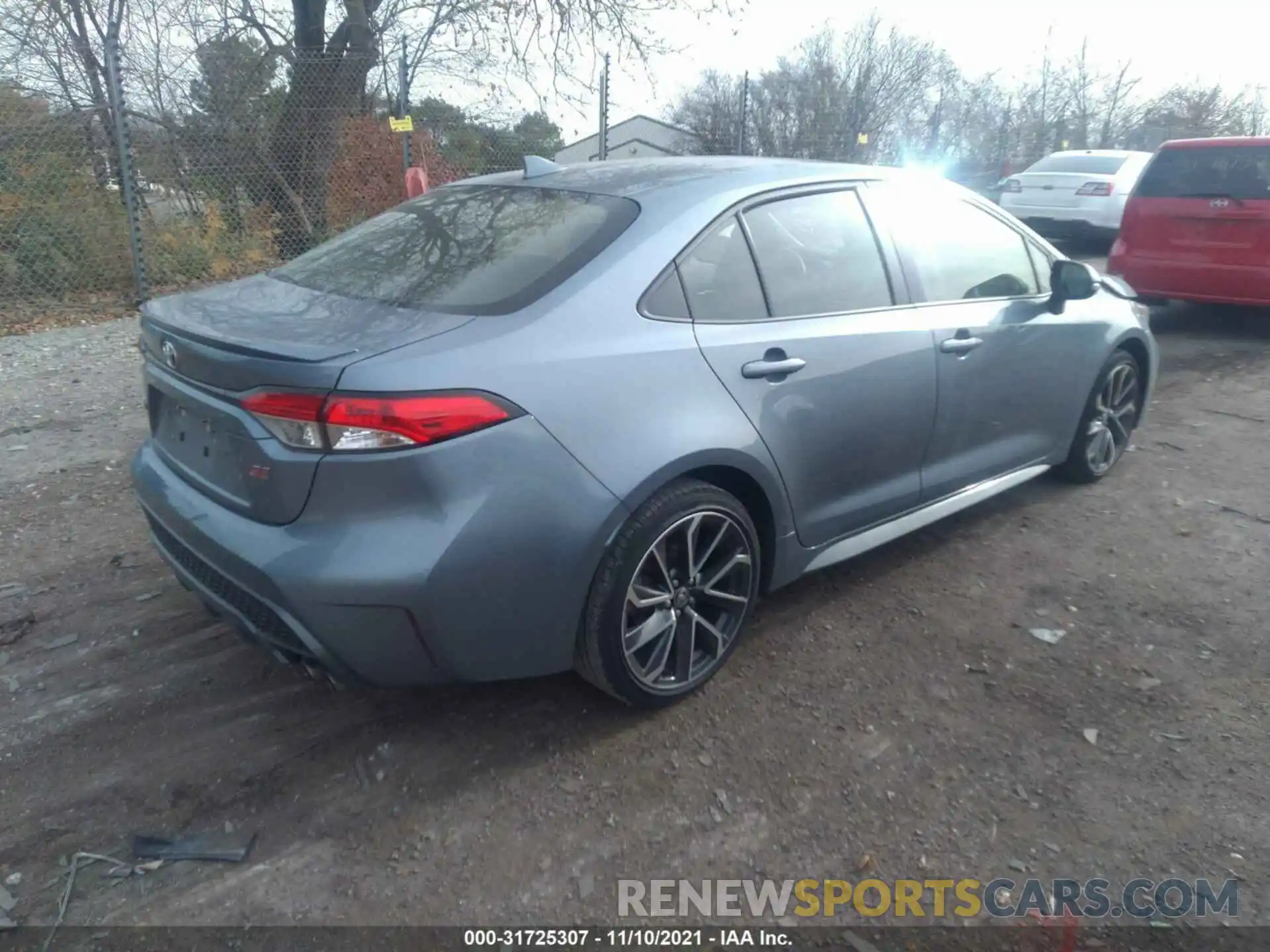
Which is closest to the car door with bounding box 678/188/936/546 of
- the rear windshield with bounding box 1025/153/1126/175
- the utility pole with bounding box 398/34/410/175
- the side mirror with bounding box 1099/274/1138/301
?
the side mirror with bounding box 1099/274/1138/301

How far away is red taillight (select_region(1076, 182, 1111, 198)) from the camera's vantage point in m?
13.3

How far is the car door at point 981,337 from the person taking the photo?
385 cm

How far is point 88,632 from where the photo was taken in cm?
359

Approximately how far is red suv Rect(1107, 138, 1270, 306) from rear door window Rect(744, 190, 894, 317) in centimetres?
588

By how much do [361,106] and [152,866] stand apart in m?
10.00

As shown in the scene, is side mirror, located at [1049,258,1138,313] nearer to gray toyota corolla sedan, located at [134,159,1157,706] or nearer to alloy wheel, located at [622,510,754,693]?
gray toyota corolla sedan, located at [134,159,1157,706]

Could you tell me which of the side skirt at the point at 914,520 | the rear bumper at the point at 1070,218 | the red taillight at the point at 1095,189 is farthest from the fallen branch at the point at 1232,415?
the red taillight at the point at 1095,189

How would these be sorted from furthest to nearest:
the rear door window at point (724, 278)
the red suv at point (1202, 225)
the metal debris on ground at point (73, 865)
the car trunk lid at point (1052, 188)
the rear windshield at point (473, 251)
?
the car trunk lid at point (1052, 188), the red suv at point (1202, 225), the rear door window at point (724, 278), the rear windshield at point (473, 251), the metal debris on ground at point (73, 865)

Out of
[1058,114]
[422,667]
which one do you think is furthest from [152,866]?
[1058,114]

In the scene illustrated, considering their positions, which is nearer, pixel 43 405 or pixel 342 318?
pixel 342 318

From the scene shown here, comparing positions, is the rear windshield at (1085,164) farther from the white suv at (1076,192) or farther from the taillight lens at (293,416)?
the taillight lens at (293,416)

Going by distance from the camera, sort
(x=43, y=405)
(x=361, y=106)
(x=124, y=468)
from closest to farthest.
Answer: (x=124, y=468) → (x=43, y=405) → (x=361, y=106)

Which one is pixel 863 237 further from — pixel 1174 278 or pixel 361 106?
pixel 361 106

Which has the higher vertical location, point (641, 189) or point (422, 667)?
point (641, 189)
